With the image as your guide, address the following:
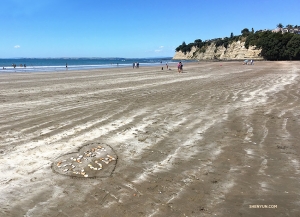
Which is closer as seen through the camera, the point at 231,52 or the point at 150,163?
the point at 150,163

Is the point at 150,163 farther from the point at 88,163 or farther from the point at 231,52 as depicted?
the point at 231,52

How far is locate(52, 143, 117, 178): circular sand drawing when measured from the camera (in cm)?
465

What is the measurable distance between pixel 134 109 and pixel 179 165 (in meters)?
5.53

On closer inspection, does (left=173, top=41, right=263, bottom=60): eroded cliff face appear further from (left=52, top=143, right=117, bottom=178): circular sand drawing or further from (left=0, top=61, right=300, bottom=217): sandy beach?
(left=52, top=143, right=117, bottom=178): circular sand drawing

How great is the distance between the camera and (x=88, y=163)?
505 cm

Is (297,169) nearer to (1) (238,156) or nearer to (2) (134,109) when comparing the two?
(1) (238,156)

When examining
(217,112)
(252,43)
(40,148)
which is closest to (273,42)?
(252,43)

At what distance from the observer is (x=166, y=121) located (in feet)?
27.2

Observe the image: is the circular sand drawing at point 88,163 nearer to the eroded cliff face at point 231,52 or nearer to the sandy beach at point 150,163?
the sandy beach at point 150,163

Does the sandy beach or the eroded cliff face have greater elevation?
the eroded cliff face

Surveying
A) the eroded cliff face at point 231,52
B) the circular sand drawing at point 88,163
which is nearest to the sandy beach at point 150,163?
the circular sand drawing at point 88,163

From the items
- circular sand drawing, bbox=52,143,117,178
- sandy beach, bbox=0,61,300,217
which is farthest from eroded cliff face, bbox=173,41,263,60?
circular sand drawing, bbox=52,143,117,178

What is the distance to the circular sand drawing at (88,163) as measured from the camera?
4.65m

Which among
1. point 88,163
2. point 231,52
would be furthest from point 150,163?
point 231,52
